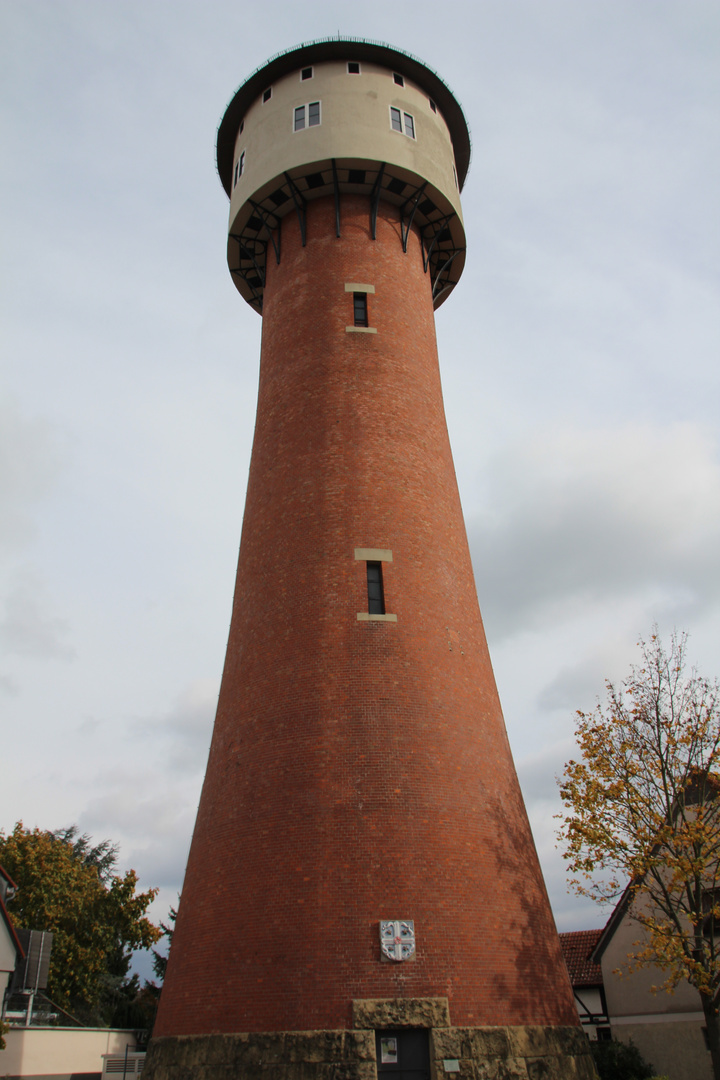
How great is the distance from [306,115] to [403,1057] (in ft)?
74.8

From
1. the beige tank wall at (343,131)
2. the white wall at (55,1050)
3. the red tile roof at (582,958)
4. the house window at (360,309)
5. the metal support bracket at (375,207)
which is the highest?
the beige tank wall at (343,131)

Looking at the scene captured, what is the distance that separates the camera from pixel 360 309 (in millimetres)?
21297

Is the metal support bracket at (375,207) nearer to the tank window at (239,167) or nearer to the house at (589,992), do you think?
the tank window at (239,167)

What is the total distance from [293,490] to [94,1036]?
65.3ft

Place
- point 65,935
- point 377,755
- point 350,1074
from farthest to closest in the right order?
point 65,935, point 377,755, point 350,1074

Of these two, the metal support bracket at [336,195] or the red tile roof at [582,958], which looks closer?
the metal support bracket at [336,195]

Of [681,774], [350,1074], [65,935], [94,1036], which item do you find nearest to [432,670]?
[681,774]

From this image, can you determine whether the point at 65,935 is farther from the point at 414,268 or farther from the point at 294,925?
the point at 414,268

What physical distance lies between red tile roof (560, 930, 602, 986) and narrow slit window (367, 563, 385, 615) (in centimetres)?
1588

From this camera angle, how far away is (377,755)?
14.9 metres

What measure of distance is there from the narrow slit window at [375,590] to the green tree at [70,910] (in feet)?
70.2

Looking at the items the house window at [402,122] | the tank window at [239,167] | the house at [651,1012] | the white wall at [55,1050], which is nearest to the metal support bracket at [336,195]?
the house window at [402,122]

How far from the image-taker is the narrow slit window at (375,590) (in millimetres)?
16828

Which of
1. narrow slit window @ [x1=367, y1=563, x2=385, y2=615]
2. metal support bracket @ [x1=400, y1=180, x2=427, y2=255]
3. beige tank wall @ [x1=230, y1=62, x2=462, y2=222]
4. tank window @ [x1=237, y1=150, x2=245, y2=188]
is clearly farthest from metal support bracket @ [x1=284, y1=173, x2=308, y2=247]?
narrow slit window @ [x1=367, y1=563, x2=385, y2=615]
